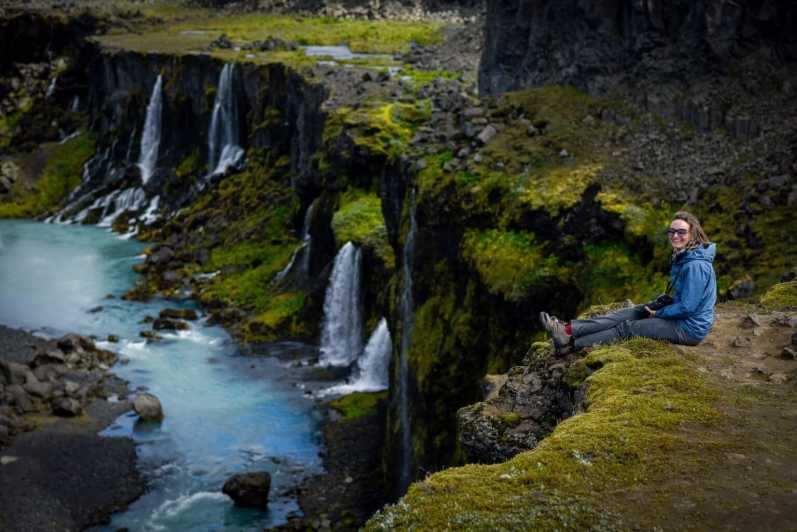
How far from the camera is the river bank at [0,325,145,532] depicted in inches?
1158

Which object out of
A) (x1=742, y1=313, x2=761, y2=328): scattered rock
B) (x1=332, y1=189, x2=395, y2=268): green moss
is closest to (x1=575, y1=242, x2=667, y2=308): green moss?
(x1=742, y1=313, x2=761, y2=328): scattered rock

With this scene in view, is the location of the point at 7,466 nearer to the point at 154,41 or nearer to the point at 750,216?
the point at 750,216

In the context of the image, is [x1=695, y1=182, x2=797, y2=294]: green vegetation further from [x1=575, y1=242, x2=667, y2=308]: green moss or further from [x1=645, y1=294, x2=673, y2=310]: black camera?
[x1=645, y1=294, x2=673, y2=310]: black camera

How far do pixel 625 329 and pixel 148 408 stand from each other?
1078 inches

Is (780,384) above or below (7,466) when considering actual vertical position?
above

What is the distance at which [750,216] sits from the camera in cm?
2197

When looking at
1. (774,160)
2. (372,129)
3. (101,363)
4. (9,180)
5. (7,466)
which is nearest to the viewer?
(774,160)

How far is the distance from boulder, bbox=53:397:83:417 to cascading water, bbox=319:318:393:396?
1031 centimetres

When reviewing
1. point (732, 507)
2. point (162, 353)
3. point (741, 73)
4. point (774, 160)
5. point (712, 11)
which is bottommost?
point (162, 353)

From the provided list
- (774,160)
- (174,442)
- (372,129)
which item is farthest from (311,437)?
(774,160)

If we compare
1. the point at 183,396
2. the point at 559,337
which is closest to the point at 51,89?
the point at 183,396

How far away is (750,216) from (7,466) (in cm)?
2627

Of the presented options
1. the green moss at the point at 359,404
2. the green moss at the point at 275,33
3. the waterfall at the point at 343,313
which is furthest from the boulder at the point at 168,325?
the green moss at the point at 275,33

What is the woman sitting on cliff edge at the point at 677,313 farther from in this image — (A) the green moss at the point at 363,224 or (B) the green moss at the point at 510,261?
(A) the green moss at the point at 363,224
